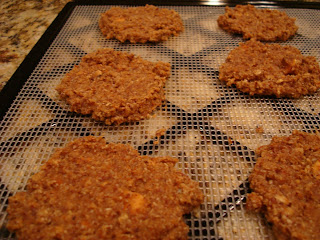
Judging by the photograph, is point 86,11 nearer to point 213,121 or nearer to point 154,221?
point 213,121

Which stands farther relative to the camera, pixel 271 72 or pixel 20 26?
pixel 20 26

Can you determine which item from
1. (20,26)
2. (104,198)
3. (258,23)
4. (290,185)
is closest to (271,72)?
(258,23)

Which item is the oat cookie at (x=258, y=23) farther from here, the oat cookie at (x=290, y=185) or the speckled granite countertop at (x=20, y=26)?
the speckled granite countertop at (x=20, y=26)

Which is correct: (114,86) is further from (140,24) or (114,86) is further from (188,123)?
(140,24)

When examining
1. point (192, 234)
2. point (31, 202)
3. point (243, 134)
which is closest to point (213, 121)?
point (243, 134)

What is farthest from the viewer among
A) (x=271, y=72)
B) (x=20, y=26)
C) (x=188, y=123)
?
(x=20, y=26)

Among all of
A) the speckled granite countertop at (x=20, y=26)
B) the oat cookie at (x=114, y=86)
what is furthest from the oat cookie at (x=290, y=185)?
the speckled granite countertop at (x=20, y=26)

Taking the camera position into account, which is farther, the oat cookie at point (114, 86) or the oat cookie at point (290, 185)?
the oat cookie at point (114, 86)
